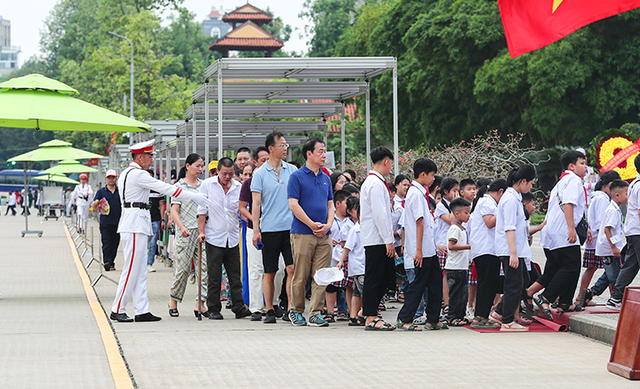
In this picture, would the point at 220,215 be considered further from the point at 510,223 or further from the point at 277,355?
the point at 510,223

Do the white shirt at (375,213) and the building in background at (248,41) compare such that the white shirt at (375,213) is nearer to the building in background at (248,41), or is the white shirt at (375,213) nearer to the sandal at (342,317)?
the sandal at (342,317)

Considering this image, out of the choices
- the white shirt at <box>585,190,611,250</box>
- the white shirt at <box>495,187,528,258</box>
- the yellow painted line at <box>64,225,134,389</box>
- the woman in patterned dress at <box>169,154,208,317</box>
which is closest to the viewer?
the yellow painted line at <box>64,225,134,389</box>

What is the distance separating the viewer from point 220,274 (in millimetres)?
9805

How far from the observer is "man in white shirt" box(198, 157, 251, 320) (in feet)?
32.0

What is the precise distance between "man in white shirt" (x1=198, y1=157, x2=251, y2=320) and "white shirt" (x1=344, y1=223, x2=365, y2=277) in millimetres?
1349

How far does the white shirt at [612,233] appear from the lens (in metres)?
9.98

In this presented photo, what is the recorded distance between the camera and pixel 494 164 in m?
22.4

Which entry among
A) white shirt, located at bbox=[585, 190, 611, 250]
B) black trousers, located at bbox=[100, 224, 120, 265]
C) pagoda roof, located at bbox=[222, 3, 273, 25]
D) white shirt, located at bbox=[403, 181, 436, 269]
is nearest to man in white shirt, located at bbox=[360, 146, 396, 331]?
white shirt, located at bbox=[403, 181, 436, 269]

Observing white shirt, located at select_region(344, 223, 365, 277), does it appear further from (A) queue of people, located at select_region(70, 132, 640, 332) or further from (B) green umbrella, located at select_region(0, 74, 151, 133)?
(B) green umbrella, located at select_region(0, 74, 151, 133)

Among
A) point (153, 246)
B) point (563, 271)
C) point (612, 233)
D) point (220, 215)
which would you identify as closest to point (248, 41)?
point (153, 246)

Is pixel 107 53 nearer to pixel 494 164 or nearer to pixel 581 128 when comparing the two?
pixel 581 128

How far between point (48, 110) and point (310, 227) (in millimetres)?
4553

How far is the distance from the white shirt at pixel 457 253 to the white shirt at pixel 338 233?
1.22 metres

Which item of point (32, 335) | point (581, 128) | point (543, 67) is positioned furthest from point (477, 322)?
point (581, 128)
